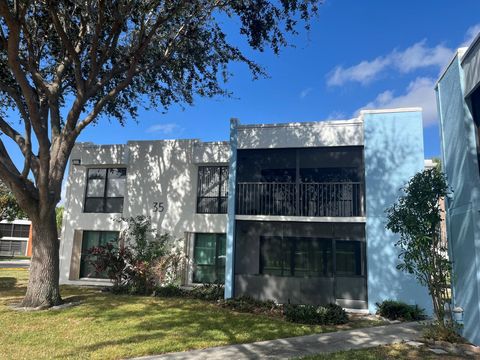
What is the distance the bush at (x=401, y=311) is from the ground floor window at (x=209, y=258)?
22.6 ft

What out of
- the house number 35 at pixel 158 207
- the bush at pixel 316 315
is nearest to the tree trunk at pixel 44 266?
the house number 35 at pixel 158 207

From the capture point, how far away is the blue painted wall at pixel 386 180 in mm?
12508

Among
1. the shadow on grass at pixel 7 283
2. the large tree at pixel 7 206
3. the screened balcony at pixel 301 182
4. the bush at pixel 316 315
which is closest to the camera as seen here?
the bush at pixel 316 315

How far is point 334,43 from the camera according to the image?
14633 mm

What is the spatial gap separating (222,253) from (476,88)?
11250 mm

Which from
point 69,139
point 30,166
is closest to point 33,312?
point 30,166

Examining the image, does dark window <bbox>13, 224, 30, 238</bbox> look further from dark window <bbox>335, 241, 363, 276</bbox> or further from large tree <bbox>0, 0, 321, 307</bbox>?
dark window <bbox>335, 241, 363, 276</bbox>

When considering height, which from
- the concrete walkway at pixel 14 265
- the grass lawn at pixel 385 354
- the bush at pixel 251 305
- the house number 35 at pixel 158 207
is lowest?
the concrete walkway at pixel 14 265

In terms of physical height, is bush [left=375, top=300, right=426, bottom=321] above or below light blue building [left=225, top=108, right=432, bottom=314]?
below

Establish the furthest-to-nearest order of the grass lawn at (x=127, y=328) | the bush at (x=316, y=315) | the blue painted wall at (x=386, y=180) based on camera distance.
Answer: the blue painted wall at (x=386, y=180) → the bush at (x=316, y=315) → the grass lawn at (x=127, y=328)

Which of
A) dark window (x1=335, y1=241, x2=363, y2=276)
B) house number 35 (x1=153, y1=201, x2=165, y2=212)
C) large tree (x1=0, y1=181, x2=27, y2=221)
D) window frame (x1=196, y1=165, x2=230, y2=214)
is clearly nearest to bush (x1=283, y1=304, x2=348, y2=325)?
dark window (x1=335, y1=241, x2=363, y2=276)

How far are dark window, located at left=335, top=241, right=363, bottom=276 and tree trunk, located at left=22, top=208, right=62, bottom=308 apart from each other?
30.3 ft

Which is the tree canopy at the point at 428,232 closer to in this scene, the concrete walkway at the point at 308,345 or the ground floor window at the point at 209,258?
the concrete walkway at the point at 308,345

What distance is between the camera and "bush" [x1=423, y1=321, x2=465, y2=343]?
8461 mm
